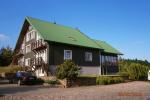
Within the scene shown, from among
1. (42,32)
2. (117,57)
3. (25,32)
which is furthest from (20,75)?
(117,57)

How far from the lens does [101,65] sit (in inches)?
1828

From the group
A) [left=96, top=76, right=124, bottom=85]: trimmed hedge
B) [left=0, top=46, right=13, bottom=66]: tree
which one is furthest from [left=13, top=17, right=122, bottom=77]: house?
[left=96, top=76, right=124, bottom=85]: trimmed hedge

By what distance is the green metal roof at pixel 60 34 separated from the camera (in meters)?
38.9

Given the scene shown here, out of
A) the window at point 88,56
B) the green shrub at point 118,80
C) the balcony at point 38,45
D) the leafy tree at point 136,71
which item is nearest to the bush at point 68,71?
the green shrub at point 118,80

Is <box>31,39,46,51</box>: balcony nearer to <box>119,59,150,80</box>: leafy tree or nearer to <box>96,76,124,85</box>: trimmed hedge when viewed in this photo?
<box>96,76,124,85</box>: trimmed hedge

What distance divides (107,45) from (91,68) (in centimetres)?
1234

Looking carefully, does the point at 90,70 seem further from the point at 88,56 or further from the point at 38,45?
the point at 38,45

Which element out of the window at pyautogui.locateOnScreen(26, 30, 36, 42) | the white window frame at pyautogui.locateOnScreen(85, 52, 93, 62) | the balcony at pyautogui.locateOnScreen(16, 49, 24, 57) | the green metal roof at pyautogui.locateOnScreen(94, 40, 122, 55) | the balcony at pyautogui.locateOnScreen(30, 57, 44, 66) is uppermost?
the window at pyautogui.locateOnScreen(26, 30, 36, 42)

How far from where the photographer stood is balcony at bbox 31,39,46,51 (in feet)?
127

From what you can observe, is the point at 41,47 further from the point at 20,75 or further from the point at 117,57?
the point at 117,57

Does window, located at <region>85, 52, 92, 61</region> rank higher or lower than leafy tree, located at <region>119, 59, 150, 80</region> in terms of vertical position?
higher

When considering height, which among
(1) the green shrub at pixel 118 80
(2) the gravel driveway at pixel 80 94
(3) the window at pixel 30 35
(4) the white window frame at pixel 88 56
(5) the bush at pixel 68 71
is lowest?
(2) the gravel driveway at pixel 80 94

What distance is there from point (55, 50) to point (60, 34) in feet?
14.2

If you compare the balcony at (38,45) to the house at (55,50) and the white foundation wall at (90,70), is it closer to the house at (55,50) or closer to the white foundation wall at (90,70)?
the house at (55,50)
